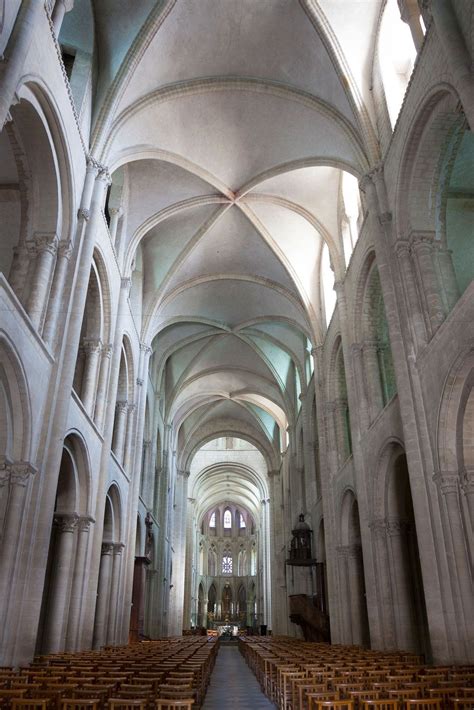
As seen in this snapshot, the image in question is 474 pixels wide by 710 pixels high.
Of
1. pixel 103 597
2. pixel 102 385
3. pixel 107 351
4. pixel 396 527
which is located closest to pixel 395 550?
pixel 396 527

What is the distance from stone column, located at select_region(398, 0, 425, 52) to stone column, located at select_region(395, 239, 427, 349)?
13.2ft

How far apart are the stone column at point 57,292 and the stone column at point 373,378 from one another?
8.18 metres

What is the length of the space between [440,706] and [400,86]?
42.1ft

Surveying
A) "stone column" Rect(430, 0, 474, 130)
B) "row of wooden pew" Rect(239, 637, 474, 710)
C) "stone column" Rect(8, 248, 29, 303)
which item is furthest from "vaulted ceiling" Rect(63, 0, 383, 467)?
"row of wooden pew" Rect(239, 637, 474, 710)

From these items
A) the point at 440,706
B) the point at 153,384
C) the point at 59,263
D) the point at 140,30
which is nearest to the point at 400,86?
the point at 140,30

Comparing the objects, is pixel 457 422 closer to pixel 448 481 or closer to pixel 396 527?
pixel 448 481

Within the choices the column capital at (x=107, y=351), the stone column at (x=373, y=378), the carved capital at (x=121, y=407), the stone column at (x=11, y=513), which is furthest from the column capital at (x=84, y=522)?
the stone column at (x=373, y=378)

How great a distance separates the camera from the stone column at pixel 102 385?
1452 centimetres

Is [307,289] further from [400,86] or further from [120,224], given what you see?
[400,86]

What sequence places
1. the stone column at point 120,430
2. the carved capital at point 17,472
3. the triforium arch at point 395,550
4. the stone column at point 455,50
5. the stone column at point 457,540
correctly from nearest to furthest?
the stone column at point 455,50, the stone column at point 457,540, the carved capital at point 17,472, the triforium arch at point 395,550, the stone column at point 120,430

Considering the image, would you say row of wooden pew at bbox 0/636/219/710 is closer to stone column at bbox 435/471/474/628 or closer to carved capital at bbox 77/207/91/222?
stone column at bbox 435/471/474/628

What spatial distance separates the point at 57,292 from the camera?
11109mm

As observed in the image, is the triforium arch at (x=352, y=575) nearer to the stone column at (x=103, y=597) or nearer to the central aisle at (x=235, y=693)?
the central aisle at (x=235, y=693)

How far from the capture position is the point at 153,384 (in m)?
25.6
